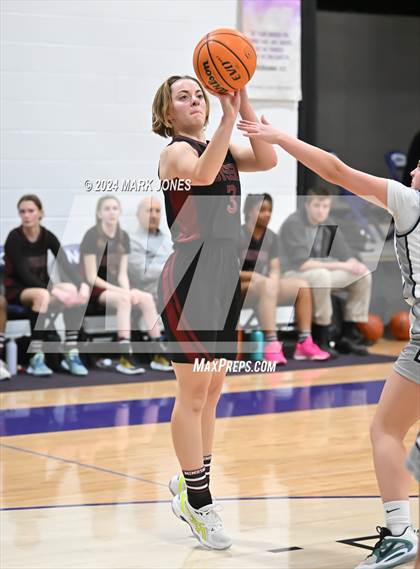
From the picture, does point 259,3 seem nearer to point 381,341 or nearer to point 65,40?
point 65,40

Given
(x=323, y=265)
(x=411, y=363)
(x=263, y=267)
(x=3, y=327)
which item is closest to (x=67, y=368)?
(x=3, y=327)

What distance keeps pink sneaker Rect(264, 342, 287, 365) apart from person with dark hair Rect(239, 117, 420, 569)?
5.14 metres

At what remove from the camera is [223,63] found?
163 inches

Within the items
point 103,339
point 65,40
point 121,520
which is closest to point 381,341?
point 103,339

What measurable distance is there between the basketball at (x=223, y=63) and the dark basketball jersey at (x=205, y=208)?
14.0 inches

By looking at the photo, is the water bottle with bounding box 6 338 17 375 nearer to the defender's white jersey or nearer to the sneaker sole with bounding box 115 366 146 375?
the sneaker sole with bounding box 115 366 146 375

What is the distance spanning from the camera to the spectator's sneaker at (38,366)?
8.71 meters

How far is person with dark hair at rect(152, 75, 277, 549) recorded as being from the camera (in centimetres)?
442

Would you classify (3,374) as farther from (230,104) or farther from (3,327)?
(230,104)

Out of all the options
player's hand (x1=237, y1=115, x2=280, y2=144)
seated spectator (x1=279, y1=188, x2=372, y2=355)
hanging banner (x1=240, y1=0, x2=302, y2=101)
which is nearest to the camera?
player's hand (x1=237, y1=115, x2=280, y2=144)

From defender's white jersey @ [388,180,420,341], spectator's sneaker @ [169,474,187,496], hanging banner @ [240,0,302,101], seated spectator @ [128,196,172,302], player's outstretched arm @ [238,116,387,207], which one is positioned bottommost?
spectator's sneaker @ [169,474,187,496]

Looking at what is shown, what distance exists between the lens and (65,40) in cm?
938

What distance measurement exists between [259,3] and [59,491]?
6139mm

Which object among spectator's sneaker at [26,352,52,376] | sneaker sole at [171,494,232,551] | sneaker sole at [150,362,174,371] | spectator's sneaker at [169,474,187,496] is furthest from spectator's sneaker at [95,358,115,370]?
sneaker sole at [171,494,232,551]
